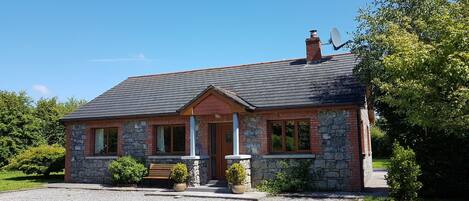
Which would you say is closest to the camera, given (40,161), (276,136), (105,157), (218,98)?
(276,136)

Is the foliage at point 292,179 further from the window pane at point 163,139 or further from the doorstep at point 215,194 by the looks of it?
the window pane at point 163,139

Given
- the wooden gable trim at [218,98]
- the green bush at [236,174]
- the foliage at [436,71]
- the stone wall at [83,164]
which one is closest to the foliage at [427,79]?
the foliage at [436,71]

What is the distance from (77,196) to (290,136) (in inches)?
317

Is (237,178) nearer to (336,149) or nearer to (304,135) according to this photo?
(304,135)

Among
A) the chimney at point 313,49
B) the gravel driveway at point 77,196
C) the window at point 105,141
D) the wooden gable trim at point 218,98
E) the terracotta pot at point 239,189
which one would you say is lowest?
the gravel driveway at point 77,196

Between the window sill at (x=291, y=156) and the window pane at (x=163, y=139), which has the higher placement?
the window pane at (x=163, y=139)

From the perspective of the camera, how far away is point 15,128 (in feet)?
96.9

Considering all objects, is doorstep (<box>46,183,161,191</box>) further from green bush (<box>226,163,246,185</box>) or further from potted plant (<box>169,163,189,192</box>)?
green bush (<box>226,163,246,185</box>)

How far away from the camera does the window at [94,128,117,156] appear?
19.6 meters

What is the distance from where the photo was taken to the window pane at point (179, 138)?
58.8ft

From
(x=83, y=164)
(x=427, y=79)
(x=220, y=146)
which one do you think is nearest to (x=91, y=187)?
(x=83, y=164)

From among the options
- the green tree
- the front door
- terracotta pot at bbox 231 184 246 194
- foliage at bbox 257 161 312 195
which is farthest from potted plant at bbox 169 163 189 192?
the green tree

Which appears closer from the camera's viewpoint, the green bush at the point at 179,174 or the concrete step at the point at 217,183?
the green bush at the point at 179,174

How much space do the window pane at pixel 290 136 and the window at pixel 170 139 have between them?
4.51 metres
